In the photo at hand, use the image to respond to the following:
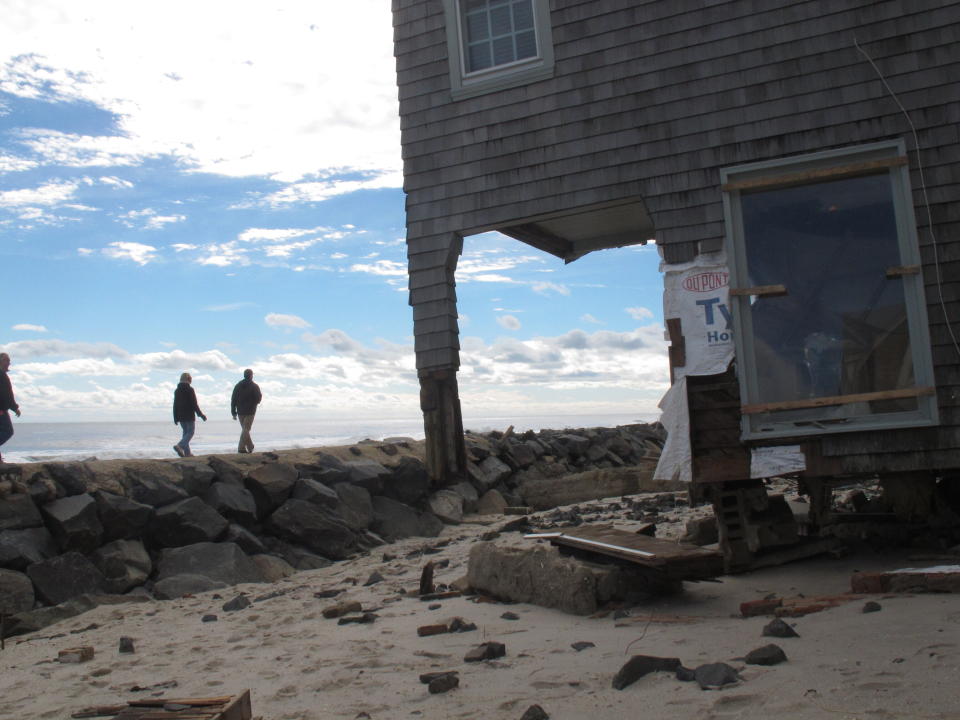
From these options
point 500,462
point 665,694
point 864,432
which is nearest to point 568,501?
point 500,462

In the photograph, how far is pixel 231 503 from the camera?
31.2ft

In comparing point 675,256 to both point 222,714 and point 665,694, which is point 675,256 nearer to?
point 665,694

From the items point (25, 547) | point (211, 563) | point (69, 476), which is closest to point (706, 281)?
point (211, 563)

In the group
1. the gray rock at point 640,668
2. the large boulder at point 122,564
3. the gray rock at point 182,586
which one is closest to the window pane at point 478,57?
the gray rock at point 182,586

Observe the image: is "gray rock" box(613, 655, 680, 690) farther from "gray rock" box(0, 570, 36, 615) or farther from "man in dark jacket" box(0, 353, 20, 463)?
"man in dark jacket" box(0, 353, 20, 463)

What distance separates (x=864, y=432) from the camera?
726 cm

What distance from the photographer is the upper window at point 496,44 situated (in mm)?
9383

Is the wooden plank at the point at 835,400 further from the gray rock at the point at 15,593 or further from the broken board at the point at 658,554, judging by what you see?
the gray rock at the point at 15,593

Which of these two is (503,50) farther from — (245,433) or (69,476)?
(245,433)

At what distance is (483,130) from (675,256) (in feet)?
9.41

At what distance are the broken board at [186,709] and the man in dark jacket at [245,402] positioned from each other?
959 cm

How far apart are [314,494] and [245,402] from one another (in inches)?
155

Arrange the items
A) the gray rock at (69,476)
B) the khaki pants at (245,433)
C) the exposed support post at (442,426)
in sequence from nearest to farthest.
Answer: the gray rock at (69,476) → the exposed support post at (442,426) → the khaki pants at (245,433)

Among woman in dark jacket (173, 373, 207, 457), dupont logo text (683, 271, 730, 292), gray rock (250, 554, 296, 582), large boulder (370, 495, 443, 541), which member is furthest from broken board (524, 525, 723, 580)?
woman in dark jacket (173, 373, 207, 457)
